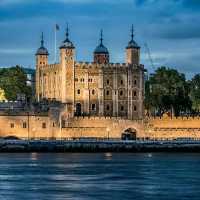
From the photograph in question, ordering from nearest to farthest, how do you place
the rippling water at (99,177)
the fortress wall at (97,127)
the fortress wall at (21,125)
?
the rippling water at (99,177) < the fortress wall at (21,125) < the fortress wall at (97,127)

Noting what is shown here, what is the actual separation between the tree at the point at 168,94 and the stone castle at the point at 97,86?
3473 mm

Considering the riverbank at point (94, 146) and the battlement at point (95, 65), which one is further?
the battlement at point (95, 65)

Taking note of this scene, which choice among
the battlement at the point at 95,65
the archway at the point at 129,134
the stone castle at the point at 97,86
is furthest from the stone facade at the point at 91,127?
the battlement at the point at 95,65

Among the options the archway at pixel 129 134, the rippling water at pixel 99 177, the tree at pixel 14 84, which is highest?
the tree at pixel 14 84

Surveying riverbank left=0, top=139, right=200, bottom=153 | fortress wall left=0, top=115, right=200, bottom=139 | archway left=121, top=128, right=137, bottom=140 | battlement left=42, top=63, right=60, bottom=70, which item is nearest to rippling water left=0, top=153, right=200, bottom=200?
riverbank left=0, top=139, right=200, bottom=153

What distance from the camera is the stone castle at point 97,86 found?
150125 mm

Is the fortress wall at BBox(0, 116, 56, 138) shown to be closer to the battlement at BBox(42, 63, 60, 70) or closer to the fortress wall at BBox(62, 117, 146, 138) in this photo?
the fortress wall at BBox(62, 117, 146, 138)

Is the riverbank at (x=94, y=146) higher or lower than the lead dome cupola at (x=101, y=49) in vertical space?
lower

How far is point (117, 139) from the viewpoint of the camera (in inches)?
5689

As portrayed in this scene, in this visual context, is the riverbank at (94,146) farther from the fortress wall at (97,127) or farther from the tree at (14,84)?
the tree at (14,84)

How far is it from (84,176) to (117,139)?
53615 millimetres

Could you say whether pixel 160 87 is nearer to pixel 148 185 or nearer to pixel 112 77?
pixel 112 77

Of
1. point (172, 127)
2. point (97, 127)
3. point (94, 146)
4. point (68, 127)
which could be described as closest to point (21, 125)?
point (68, 127)

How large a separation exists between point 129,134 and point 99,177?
59.0 meters
